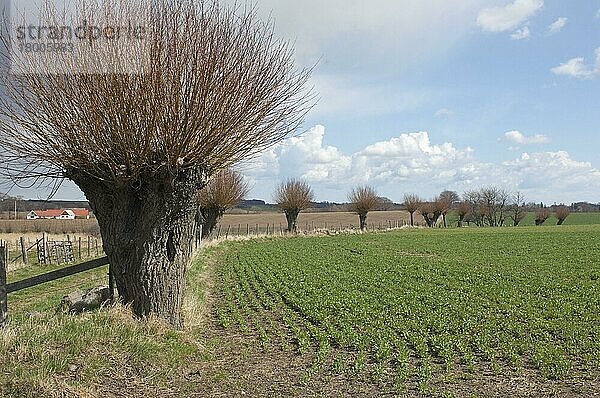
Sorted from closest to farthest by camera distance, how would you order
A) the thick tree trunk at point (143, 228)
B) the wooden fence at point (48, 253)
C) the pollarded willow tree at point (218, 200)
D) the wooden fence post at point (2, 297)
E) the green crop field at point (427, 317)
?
the wooden fence post at point (2, 297)
the green crop field at point (427, 317)
the thick tree trunk at point (143, 228)
the wooden fence at point (48, 253)
the pollarded willow tree at point (218, 200)

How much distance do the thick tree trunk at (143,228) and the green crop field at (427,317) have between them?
2535 millimetres

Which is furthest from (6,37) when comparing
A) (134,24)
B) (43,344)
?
(43,344)

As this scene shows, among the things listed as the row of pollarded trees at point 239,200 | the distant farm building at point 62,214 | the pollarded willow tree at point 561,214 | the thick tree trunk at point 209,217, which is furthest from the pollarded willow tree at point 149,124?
the pollarded willow tree at point 561,214

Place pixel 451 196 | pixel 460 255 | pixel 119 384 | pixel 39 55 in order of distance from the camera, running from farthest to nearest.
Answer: pixel 451 196, pixel 460 255, pixel 39 55, pixel 119 384

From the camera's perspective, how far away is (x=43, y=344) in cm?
722

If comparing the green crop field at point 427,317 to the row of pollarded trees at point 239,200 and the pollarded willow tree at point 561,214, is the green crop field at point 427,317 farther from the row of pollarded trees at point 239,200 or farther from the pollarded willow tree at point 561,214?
the pollarded willow tree at point 561,214

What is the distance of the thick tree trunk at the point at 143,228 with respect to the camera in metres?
9.02

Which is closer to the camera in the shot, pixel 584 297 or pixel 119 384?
pixel 119 384

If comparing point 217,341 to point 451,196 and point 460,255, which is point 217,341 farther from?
point 451,196

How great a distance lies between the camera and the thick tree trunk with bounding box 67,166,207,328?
29.6ft

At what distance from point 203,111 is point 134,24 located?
1.62 metres

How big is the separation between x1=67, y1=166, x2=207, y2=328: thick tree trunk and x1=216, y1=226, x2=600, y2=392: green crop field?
99.8 inches

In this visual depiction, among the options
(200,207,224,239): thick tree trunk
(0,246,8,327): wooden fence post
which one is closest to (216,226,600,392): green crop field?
(0,246,8,327): wooden fence post

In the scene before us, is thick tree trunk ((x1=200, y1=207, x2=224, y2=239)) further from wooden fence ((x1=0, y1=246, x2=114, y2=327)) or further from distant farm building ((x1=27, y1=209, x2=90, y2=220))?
wooden fence ((x1=0, y1=246, x2=114, y2=327))
